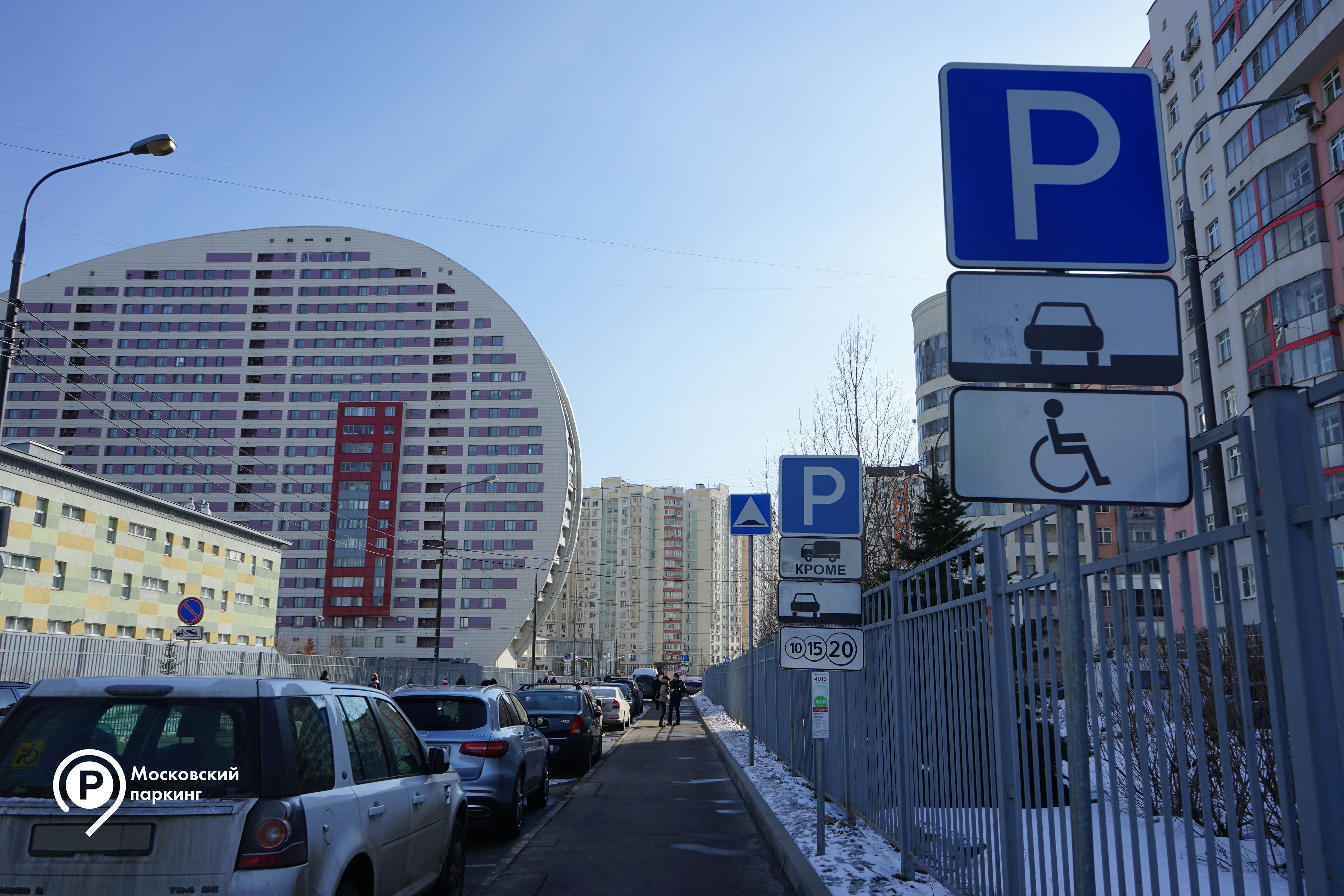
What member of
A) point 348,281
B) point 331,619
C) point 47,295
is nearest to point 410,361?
point 348,281

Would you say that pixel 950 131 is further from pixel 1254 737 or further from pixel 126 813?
pixel 126 813

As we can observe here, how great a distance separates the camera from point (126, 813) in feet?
13.6

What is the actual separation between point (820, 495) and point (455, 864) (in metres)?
4.85

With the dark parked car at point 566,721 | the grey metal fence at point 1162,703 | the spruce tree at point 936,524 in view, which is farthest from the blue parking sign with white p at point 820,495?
the spruce tree at point 936,524

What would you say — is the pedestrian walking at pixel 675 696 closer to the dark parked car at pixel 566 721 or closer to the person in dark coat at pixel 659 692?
the person in dark coat at pixel 659 692

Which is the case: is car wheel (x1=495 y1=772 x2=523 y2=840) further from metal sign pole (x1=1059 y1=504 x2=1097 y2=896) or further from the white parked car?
the white parked car

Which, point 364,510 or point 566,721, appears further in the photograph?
point 364,510

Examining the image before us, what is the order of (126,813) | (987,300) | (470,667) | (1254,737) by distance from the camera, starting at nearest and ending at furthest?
(1254,737)
(987,300)
(126,813)
(470,667)

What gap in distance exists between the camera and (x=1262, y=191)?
34.5m

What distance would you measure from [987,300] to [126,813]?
405 centimetres

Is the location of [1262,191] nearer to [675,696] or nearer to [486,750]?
[675,696]

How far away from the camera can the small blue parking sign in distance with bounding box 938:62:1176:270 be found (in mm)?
3340

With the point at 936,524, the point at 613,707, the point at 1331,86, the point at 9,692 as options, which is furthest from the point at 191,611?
the point at 1331,86

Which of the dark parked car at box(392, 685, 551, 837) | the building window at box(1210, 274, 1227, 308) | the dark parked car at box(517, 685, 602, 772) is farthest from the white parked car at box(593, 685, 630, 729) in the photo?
the building window at box(1210, 274, 1227, 308)
